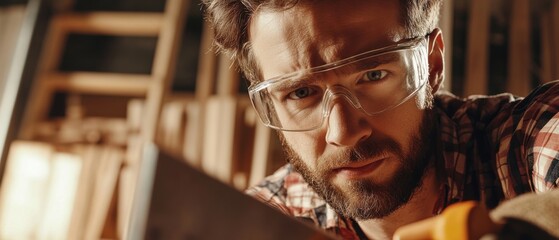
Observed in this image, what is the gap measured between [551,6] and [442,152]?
221 cm

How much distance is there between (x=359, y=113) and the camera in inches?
44.5

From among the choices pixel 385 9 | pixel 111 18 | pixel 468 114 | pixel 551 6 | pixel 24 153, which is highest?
pixel 551 6

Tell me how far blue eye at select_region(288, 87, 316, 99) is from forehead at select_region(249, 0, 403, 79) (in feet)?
0.18

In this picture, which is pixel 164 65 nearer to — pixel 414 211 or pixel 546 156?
pixel 414 211

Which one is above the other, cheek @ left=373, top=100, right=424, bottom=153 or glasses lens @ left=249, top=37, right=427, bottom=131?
glasses lens @ left=249, top=37, right=427, bottom=131

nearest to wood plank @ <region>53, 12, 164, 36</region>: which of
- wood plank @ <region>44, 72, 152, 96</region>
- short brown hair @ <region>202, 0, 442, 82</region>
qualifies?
wood plank @ <region>44, 72, 152, 96</region>

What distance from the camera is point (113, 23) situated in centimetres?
322

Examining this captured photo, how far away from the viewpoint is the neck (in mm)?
1289

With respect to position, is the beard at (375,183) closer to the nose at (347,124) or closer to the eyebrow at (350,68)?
the nose at (347,124)

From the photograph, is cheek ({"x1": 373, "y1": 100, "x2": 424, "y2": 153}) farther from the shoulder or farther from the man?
the shoulder

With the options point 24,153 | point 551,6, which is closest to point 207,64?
point 24,153

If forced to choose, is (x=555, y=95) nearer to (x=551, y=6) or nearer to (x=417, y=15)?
(x=417, y=15)

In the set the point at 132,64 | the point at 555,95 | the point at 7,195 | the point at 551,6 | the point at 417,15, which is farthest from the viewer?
the point at 132,64

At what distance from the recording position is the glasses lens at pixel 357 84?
3.72 feet
